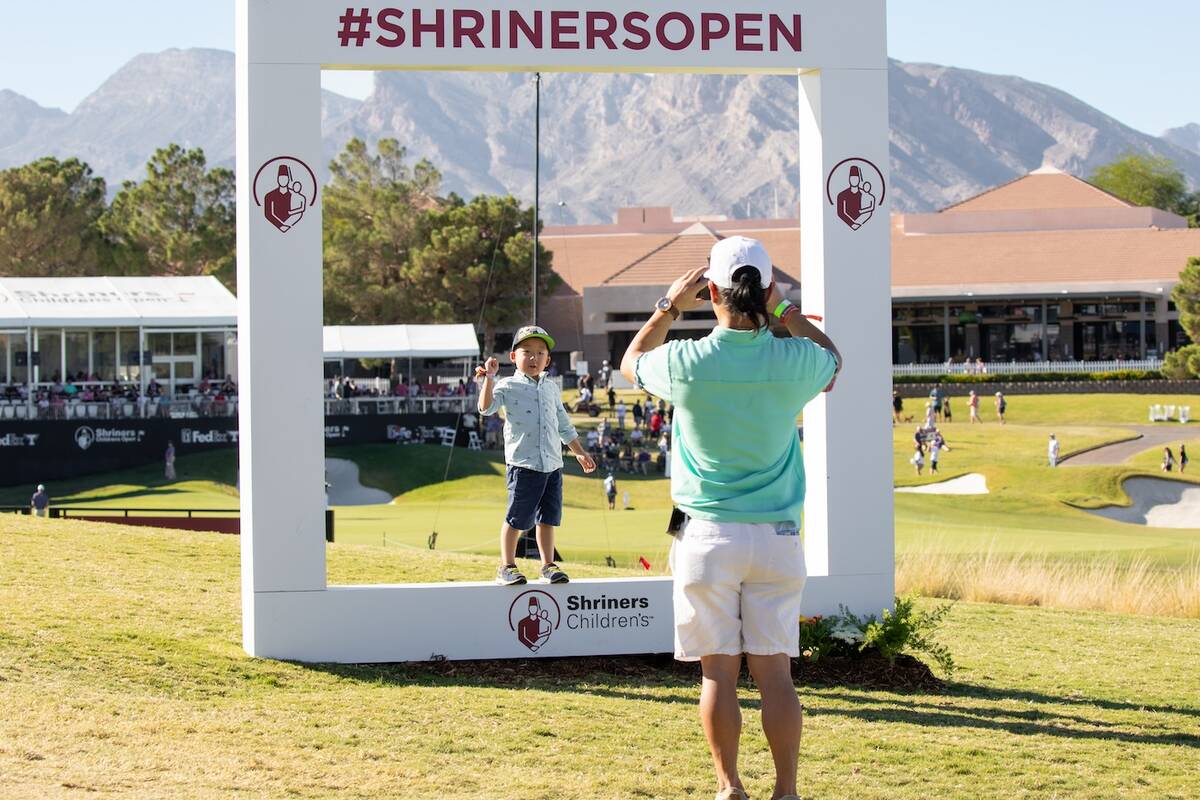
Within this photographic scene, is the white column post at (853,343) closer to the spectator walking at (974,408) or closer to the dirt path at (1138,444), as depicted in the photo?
the dirt path at (1138,444)

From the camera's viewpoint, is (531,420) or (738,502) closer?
(738,502)

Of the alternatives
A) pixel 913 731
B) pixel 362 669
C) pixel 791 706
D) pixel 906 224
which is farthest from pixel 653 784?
pixel 906 224

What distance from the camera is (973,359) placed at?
77.5 metres

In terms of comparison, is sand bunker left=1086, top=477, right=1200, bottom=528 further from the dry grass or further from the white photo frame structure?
the white photo frame structure

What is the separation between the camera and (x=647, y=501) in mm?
36062

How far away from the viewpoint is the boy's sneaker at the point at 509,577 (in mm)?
8969

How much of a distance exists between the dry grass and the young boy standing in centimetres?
626

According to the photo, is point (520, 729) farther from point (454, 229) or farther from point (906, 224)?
point (906, 224)

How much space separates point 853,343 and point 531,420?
77.1 inches

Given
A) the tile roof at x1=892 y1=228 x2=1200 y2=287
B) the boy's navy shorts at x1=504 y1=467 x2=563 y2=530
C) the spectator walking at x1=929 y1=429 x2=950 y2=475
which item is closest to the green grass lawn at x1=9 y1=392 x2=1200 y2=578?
the spectator walking at x1=929 y1=429 x2=950 y2=475

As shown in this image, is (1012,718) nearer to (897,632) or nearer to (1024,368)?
(897,632)

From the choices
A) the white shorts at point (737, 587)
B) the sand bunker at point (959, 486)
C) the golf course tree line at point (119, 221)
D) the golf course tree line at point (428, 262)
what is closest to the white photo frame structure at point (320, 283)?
the white shorts at point (737, 587)

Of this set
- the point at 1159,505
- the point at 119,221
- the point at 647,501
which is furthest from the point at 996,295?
the point at 647,501

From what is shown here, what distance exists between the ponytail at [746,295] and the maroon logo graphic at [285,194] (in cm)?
401
